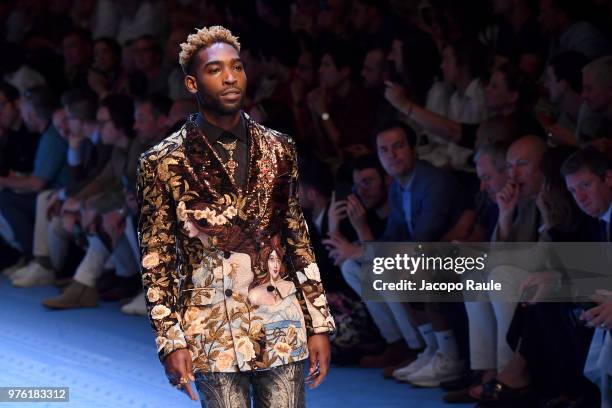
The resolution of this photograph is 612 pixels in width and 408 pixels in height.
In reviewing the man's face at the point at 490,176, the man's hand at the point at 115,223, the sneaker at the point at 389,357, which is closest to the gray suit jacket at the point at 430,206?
the man's face at the point at 490,176

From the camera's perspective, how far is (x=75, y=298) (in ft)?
23.3

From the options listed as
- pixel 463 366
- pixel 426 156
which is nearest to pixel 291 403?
pixel 463 366

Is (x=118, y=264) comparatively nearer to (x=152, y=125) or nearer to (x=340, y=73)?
(x=152, y=125)

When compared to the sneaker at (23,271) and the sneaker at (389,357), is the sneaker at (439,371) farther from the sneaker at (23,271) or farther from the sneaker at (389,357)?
the sneaker at (23,271)

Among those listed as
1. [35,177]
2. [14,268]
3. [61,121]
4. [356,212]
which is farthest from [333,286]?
[14,268]

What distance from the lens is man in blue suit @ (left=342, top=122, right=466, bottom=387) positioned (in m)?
5.24

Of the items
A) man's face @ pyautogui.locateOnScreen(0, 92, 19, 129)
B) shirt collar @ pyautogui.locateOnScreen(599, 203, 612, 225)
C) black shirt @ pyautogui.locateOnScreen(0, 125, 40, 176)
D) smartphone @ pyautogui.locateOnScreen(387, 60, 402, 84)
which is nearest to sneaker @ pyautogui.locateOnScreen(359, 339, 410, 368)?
shirt collar @ pyautogui.locateOnScreen(599, 203, 612, 225)

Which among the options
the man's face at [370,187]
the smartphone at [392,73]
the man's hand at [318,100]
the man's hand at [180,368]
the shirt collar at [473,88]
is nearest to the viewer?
the man's hand at [180,368]

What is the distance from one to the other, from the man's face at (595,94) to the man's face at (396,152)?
0.78 meters

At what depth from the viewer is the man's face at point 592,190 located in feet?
14.9

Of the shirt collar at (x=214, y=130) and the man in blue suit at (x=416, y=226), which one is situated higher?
the shirt collar at (x=214, y=130)

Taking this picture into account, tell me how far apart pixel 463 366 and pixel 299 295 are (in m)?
2.34

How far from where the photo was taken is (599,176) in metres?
4.53

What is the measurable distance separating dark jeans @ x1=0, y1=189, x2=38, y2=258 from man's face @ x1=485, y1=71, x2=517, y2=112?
353cm
